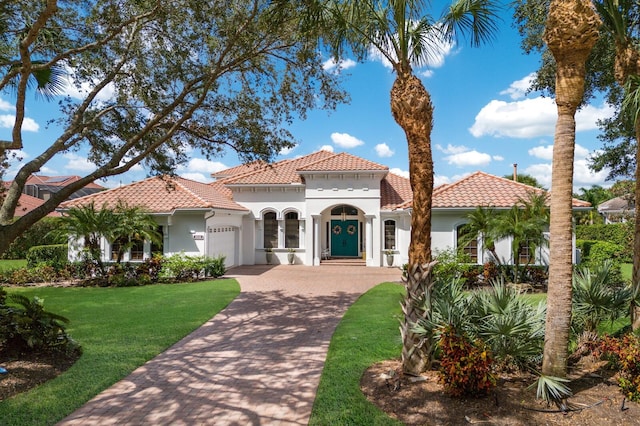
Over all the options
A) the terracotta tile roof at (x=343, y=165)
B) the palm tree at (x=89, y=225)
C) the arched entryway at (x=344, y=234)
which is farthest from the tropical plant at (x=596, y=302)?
the arched entryway at (x=344, y=234)

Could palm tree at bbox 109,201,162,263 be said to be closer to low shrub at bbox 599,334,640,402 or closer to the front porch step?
the front porch step

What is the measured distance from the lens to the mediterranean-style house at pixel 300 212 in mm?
18984

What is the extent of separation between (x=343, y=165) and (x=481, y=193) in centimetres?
831

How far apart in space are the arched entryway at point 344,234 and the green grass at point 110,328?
10702 mm

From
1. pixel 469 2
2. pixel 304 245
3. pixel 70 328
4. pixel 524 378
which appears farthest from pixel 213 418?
pixel 304 245

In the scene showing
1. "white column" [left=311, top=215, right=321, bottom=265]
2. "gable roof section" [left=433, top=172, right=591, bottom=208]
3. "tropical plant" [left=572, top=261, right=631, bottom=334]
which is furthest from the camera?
"white column" [left=311, top=215, right=321, bottom=265]

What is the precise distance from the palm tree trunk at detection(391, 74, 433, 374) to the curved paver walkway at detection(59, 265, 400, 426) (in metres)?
1.82

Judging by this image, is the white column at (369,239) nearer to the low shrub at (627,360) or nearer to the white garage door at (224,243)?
the white garage door at (224,243)

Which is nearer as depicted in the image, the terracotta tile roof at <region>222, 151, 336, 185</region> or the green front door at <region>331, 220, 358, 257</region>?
the terracotta tile roof at <region>222, 151, 336, 185</region>

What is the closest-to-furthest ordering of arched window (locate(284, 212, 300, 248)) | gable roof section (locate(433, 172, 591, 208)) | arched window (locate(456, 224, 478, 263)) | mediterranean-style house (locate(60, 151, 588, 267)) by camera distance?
1. gable roof section (locate(433, 172, 591, 208))
2. arched window (locate(456, 224, 478, 263))
3. mediterranean-style house (locate(60, 151, 588, 267))
4. arched window (locate(284, 212, 300, 248))

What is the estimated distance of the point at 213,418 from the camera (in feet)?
17.7

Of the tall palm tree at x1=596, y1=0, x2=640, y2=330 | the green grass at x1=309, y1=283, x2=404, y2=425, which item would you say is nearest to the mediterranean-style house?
the green grass at x1=309, y1=283, x2=404, y2=425

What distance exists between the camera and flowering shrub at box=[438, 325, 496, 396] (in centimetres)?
523

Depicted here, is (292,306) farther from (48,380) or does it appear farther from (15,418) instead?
→ (15,418)
